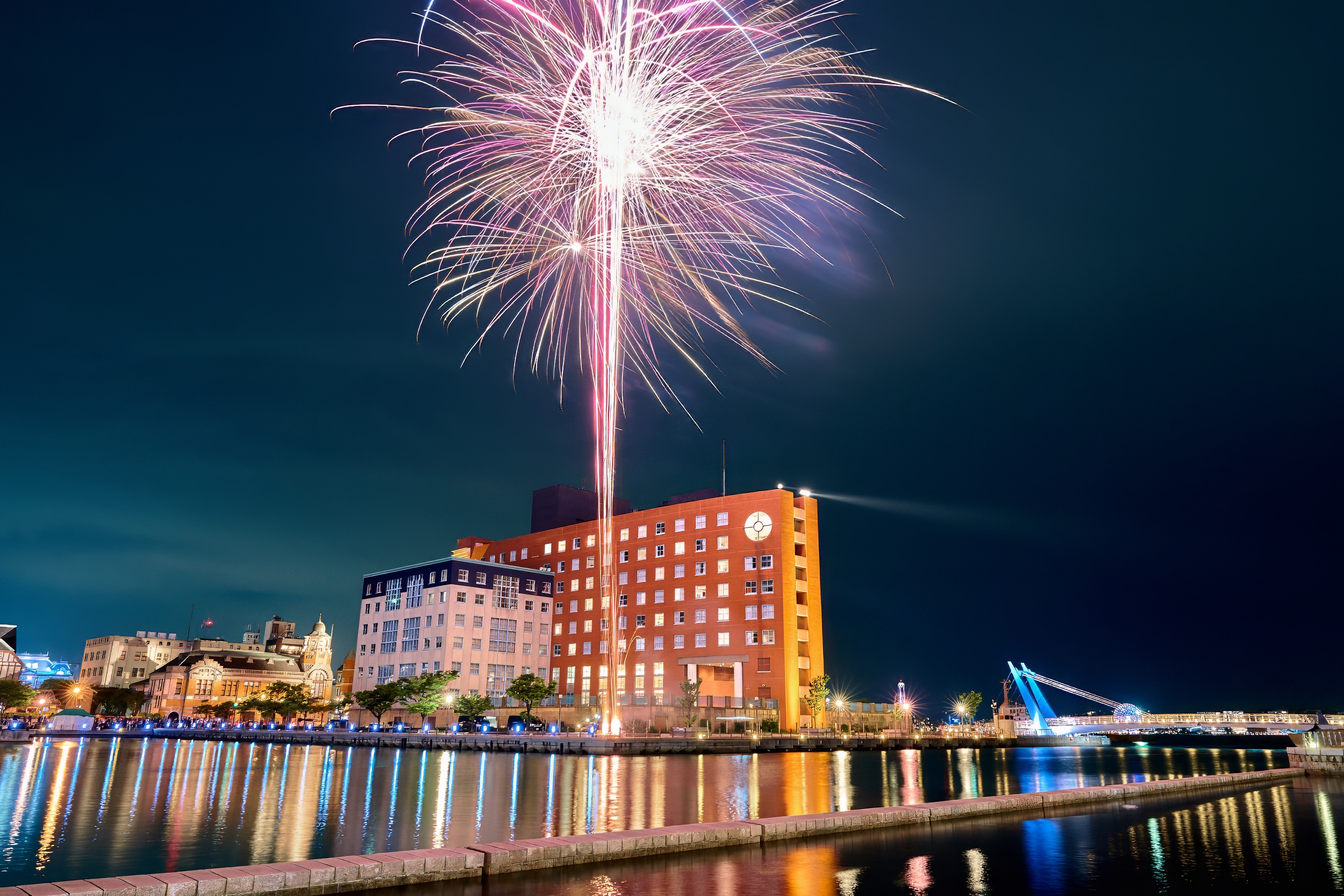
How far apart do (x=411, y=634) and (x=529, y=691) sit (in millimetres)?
30591

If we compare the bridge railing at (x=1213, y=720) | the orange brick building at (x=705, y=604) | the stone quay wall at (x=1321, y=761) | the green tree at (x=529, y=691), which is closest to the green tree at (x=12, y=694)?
the green tree at (x=529, y=691)

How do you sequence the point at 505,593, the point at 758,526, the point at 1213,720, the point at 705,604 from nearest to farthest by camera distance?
1. the point at 758,526
2. the point at 705,604
3. the point at 505,593
4. the point at 1213,720

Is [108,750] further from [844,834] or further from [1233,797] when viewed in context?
[1233,797]

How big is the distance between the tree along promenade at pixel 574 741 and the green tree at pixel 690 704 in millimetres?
6410

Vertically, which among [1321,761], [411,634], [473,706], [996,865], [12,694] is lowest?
[996,865]

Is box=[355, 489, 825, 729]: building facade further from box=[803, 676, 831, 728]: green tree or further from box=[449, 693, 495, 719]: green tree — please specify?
box=[449, 693, 495, 719]: green tree

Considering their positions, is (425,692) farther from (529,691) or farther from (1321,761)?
(1321,761)

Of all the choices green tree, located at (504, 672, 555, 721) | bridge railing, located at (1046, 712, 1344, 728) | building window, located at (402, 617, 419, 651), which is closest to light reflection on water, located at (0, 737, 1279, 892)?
green tree, located at (504, 672, 555, 721)

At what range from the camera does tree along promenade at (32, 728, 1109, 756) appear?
226 feet

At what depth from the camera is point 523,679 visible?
9938 cm

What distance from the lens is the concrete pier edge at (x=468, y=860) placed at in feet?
39.0

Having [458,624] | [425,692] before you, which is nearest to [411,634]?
[458,624]

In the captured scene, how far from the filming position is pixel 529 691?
320 feet

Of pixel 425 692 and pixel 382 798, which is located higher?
pixel 425 692
